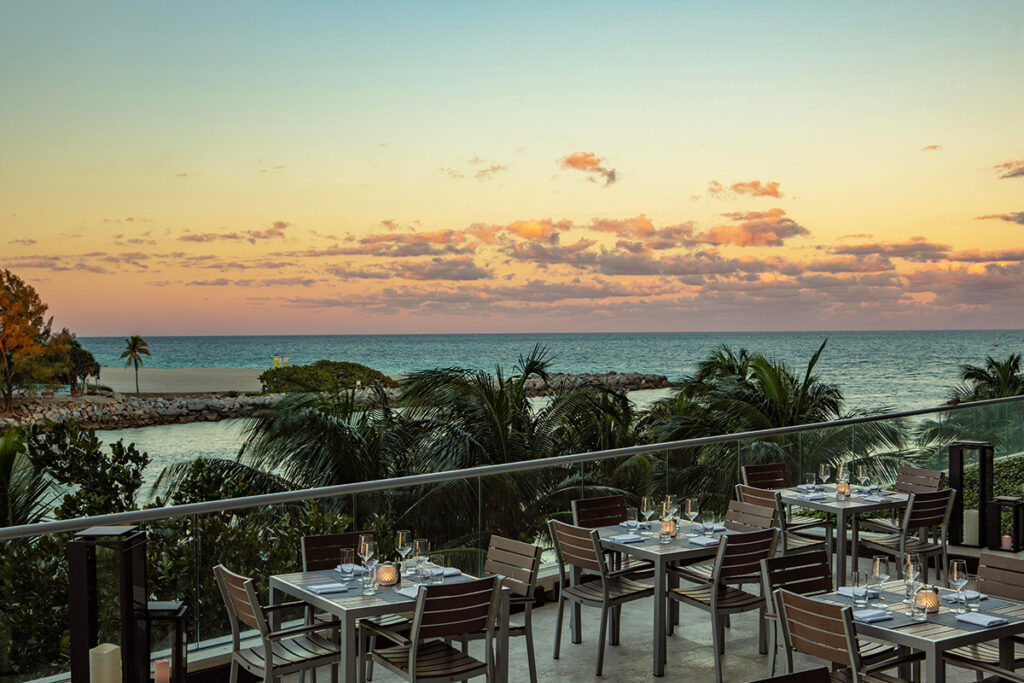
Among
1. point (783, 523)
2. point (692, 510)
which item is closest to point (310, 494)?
point (692, 510)

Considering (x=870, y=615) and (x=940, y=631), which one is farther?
(x=870, y=615)

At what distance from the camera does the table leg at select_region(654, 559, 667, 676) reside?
22.5ft

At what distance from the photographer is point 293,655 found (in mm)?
5676

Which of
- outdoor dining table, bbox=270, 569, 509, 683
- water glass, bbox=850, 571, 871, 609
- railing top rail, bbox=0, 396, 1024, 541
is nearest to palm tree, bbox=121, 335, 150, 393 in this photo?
railing top rail, bbox=0, 396, 1024, 541

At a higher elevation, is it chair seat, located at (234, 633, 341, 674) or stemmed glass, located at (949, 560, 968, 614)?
stemmed glass, located at (949, 560, 968, 614)

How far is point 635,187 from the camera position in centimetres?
7300

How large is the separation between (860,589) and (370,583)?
9.06ft

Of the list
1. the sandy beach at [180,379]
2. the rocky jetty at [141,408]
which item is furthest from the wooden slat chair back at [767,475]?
the sandy beach at [180,379]

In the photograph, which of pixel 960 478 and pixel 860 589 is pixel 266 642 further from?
pixel 960 478

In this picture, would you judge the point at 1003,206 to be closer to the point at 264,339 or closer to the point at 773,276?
the point at 773,276

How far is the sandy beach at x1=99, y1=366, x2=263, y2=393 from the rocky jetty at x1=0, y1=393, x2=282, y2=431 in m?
6.00

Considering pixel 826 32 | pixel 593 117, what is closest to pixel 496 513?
pixel 826 32

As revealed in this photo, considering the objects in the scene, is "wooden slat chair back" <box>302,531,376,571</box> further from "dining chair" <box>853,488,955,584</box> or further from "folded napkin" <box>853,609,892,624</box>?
"dining chair" <box>853,488,955,584</box>

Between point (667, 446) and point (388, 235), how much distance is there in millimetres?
57610
